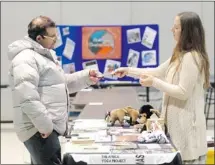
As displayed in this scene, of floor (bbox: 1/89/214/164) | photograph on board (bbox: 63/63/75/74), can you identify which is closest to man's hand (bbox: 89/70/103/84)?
floor (bbox: 1/89/214/164)

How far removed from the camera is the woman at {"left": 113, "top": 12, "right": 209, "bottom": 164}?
2945mm

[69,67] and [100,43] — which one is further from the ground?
[100,43]

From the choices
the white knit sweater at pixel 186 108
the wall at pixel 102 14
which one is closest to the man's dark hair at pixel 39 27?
the white knit sweater at pixel 186 108

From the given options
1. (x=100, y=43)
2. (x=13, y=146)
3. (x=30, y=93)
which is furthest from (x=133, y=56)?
(x=30, y=93)

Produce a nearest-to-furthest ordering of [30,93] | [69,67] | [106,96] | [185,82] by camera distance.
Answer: [30,93], [185,82], [106,96], [69,67]

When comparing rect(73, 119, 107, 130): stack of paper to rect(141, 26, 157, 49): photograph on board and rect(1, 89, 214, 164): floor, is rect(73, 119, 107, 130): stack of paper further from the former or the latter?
rect(141, 26, 157, 49): photograph on board

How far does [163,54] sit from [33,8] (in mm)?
2233

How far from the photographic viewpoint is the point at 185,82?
2.91m

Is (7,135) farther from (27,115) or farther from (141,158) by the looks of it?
(141,158)

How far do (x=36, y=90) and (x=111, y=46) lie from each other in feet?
11.2

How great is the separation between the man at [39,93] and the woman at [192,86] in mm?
580

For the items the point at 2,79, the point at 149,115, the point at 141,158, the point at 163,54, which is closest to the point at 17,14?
the point at 2,79

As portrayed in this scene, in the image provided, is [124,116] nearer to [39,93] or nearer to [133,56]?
[39,93]

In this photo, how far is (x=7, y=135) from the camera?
23.3ft
